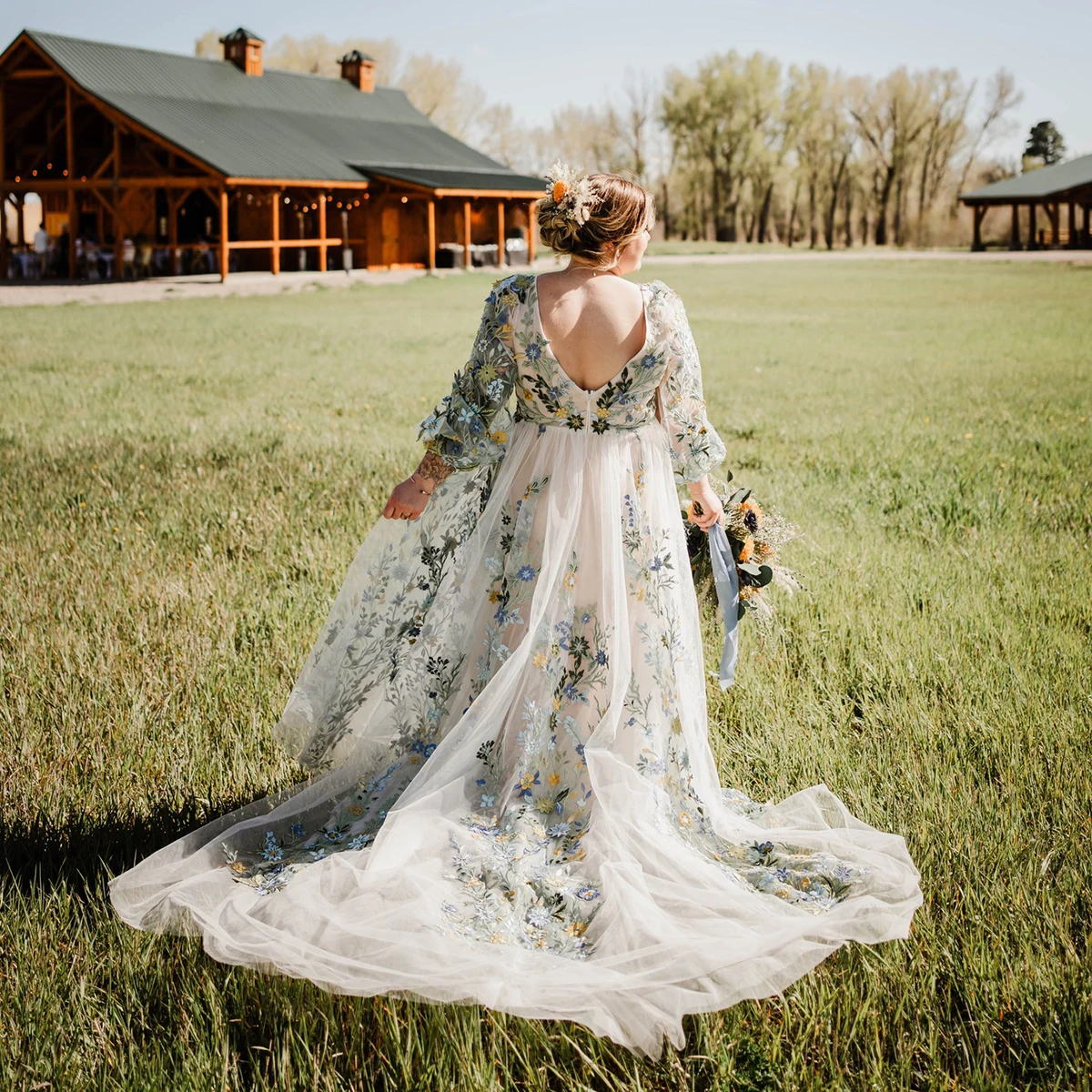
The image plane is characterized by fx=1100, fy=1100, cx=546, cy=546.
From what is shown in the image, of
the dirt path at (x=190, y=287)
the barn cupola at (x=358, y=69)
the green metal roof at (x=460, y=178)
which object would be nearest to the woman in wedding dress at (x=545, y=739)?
the dirt path at (x=190, y=287)

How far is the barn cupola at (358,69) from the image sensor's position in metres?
45.2

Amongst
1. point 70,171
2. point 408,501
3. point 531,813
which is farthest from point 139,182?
point 531,813

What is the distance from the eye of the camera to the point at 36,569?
5945 millimetres

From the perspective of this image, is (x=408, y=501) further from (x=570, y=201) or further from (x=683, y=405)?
(x=570, y=201)

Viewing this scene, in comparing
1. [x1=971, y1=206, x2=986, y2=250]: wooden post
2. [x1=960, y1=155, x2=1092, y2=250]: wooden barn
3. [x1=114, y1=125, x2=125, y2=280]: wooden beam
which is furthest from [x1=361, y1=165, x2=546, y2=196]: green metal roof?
[x1=971, y1=206, x2=986, y2=250]: wooden post

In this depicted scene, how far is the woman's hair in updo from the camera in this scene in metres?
3.02

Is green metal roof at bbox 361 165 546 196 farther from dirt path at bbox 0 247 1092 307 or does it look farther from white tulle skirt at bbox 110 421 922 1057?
white tulle skirt at bbox 110 421 922 1057

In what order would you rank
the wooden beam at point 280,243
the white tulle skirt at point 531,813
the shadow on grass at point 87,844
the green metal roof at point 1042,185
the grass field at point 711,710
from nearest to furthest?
the grass field at point 711,710
the white tulle skirt at point 531,813
the shadow on grass at point 87,844
the wooden beam at point 280,243
the green metal roof at point 1042,185

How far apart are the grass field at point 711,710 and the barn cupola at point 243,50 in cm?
3287

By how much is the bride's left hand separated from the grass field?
0.93m

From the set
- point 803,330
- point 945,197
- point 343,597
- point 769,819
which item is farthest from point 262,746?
point 945,197

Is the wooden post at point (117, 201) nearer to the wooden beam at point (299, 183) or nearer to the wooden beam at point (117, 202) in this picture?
the wooden beam at point (117, 202)

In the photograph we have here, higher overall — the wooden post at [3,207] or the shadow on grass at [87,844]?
the wooden post at [3,207]

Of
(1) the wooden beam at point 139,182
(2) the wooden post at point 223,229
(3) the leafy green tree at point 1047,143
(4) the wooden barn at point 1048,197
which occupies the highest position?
(3) the leafy green tree at point 1047,143
